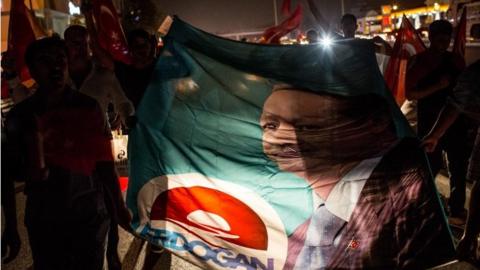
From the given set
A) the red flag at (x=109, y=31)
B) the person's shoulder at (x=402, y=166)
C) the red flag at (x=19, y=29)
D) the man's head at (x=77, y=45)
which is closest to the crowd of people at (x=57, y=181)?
the person's shoulder at (x=402, y=166)

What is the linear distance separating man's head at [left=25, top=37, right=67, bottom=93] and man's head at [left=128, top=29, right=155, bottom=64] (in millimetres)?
1907

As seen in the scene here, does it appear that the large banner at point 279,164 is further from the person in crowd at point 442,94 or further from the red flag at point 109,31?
the red flag at point 109,31

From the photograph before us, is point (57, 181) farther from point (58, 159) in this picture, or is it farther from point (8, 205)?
point (8, 205)

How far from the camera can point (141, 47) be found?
4266mm

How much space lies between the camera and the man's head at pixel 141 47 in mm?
4262

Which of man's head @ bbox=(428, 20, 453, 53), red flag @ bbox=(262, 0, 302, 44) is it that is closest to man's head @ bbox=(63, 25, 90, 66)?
man's head @ bbox=(428, 20, 453, 53)

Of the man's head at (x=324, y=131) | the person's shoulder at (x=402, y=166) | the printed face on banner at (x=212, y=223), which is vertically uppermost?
the man's head at (x=324, y=131)

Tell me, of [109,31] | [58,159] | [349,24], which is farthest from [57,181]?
[349,24]

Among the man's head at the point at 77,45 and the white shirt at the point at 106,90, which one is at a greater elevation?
the man's head at the point at 77,45

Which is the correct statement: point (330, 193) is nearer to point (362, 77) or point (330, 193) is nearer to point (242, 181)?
point (242, 181)

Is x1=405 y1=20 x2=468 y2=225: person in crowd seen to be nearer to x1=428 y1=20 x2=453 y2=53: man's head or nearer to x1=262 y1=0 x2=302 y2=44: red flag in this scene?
x1=428 y1=20 x2=453 y2=53: man's head

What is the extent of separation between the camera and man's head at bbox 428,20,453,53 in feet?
13.8

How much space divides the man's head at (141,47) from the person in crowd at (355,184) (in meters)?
1.79

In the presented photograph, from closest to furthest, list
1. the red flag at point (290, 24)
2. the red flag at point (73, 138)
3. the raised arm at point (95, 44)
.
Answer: the red flag at point (73, 138)
the raised arm at point (95, 44)
the red flag at point (290, 24)
